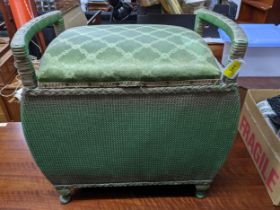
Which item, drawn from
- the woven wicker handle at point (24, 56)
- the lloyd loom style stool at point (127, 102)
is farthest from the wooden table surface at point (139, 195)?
the woven wicker handle at point (24, 56)

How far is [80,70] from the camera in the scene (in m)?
0.54

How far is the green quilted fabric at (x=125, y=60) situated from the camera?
1.78 ft

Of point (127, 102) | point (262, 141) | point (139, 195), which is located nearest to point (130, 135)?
point (127, 102)

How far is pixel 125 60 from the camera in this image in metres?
0.56

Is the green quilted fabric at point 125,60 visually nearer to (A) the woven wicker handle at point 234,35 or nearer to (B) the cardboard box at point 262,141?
(A) the woven wicker handle at point 234,35

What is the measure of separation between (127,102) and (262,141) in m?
0.59

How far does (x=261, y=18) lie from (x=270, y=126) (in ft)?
3.23

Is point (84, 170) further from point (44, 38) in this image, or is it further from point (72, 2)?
point (72, 2)

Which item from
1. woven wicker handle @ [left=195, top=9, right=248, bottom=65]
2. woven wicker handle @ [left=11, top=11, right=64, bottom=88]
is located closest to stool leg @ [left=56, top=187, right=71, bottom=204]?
woven wicker handle @ [left=11, top=11, right=64, bottom=88]

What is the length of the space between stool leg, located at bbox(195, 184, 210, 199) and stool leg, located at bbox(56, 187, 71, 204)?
0.42m

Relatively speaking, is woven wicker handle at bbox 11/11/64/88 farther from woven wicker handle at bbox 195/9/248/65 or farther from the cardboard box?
the cardboard box

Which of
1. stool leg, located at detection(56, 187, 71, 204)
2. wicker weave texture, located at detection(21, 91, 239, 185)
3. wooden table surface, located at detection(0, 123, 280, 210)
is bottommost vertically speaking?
wooden table surface, located at detection(0, 123, 280, 210)

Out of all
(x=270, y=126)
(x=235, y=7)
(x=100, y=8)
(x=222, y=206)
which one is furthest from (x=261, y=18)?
(x=222, y=206)

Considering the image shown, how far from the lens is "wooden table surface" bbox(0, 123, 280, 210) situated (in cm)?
80
